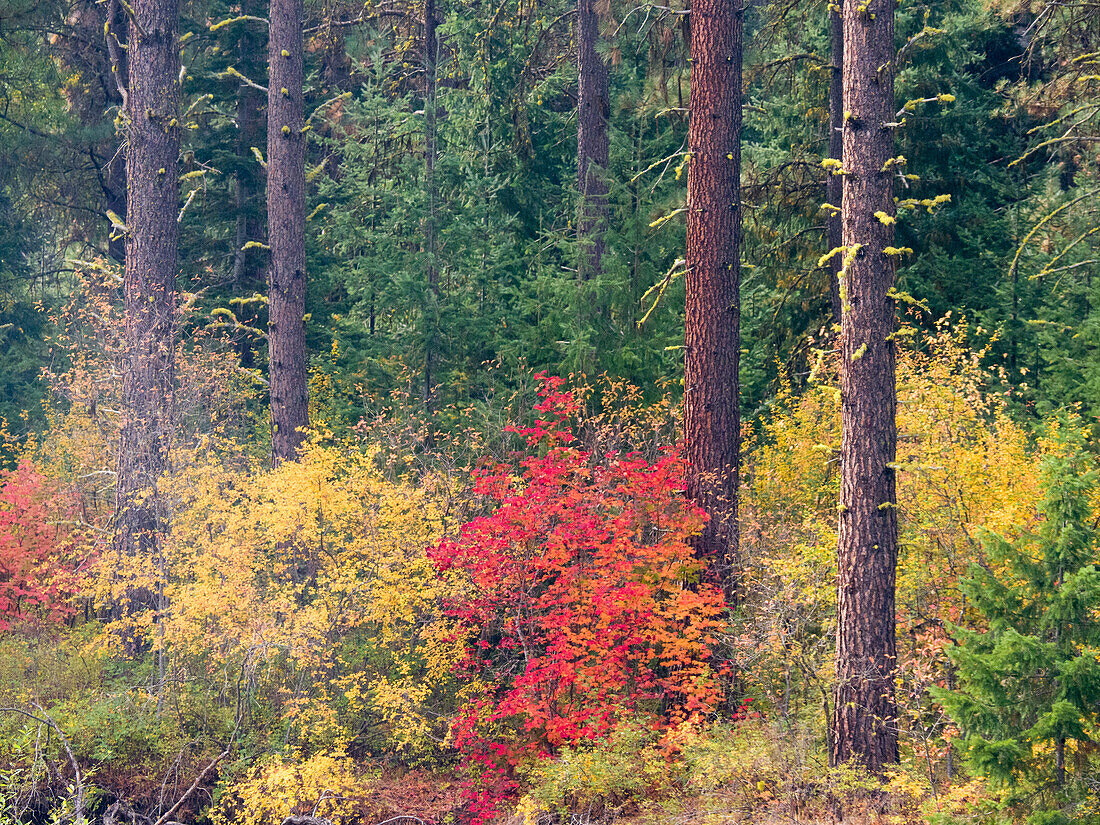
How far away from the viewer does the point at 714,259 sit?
9812 millimetres

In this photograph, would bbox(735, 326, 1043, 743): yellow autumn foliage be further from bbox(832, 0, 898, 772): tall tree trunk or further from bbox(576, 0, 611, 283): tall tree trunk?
bbox(576, 0, 611, 283): tall tree trunk

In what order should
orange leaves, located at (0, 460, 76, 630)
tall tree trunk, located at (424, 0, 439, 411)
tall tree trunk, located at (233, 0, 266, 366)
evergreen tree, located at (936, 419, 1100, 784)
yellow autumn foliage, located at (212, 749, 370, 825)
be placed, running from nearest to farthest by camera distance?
evergreen tree, located at (936, 419, 1100, 784) < yellow autumn foliage, located at (212, 749, 370, 825) < orange leaves, located at (0, 460, 76, 630) < tall tree trunk, located at (424, 0, 439, 411) < tall tree trunk, located at (233, 0, 266, 366)

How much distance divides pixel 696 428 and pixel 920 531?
90.4 inches

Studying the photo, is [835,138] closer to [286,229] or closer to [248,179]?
[286,229]

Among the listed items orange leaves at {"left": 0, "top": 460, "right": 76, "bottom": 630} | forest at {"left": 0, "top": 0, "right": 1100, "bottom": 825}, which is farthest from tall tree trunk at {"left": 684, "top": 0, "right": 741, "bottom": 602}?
orange leaves at {"left": 0, "top": 460, "right": 76, "bottom": 630}

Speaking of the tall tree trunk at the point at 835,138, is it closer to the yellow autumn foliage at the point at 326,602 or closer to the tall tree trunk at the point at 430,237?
the tall tree trunk at the point at 430,237

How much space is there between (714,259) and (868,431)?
3.18 meters

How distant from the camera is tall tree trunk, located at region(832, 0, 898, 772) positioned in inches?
283

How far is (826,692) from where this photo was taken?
25.5ft

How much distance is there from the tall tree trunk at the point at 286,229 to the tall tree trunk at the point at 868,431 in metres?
7.41

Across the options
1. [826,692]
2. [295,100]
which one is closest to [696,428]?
[826,692]

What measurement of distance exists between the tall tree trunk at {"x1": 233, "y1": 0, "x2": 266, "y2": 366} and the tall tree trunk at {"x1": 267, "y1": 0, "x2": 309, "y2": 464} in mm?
6536

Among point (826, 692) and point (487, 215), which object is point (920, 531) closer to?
point (826, 692)

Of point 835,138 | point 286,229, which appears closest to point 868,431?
point 286,229
